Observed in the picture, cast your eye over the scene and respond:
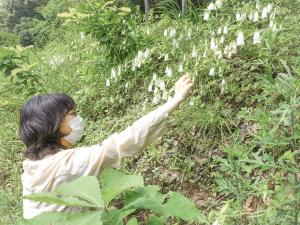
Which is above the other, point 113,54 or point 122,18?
point 122,18

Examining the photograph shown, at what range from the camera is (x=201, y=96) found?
12.5 ft

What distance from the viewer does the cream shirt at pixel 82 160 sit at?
91.4 inches

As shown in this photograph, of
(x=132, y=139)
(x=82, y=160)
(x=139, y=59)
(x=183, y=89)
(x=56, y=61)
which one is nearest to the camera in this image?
(x=82, y=160)

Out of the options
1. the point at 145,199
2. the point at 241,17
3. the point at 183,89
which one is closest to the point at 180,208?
the point at 145,199

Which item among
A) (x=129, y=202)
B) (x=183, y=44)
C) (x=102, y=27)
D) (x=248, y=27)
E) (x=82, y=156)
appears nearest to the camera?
(x=129, y=202)

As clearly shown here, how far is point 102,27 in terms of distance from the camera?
194 inches

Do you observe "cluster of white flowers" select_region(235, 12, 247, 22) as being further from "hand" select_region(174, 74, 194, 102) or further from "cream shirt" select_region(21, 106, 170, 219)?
"cream shirt" select_region(21, 106, 170, 219)

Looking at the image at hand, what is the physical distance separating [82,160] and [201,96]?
5.79 feet

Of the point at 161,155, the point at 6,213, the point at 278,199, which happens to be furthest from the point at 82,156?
the point at 6,213

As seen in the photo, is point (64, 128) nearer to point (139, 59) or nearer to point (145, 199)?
point (145, 199)

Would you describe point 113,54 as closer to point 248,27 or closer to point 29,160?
point 248,27

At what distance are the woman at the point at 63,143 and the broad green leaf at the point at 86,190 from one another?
39.3 inches

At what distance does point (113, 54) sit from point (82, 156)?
305 cm

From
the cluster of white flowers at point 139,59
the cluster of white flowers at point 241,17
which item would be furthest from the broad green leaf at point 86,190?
A: the cluster of white flowers at point 139,59
